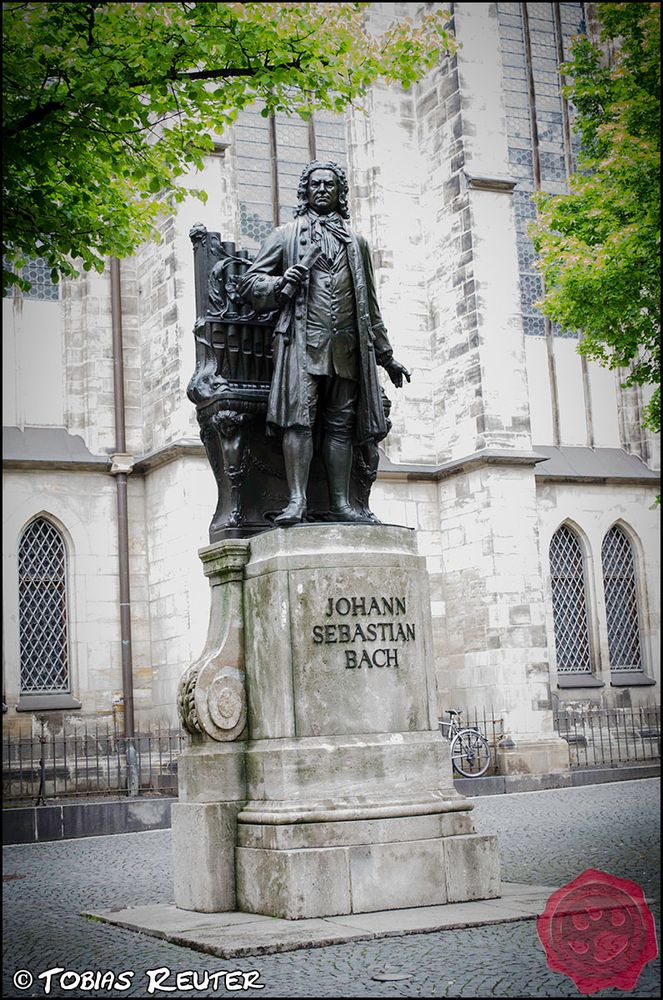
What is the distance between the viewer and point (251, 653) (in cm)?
773

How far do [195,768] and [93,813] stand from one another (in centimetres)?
754

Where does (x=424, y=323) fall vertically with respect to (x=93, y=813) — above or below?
above

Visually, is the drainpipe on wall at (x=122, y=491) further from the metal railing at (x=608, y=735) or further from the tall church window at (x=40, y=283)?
the metal railing at (x=608, y=735)

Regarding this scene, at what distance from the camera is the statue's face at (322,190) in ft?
26.9

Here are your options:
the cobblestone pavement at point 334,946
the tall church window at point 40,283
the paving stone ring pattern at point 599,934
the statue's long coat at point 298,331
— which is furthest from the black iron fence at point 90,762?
the paving stone ring pattern at point 599,934

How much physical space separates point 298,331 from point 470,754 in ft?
41.0

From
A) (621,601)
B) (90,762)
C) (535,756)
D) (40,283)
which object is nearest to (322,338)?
(90,762)

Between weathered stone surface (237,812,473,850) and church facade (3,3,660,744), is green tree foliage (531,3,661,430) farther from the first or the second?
weathered stone surface (237,812,473,850)

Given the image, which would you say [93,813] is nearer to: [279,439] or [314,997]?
[279,439]

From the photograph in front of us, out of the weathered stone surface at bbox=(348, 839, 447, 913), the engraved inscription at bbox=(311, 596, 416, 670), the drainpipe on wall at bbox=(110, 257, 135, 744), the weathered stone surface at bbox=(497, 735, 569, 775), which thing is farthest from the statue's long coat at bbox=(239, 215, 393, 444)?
the drainpipe on wall at bbox=(110, 257, 135, 744)

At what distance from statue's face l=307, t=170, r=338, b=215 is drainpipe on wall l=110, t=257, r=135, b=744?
1284 cm

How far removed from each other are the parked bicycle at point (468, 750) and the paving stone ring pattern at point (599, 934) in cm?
1168

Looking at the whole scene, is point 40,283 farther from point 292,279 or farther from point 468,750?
→ point 292,279

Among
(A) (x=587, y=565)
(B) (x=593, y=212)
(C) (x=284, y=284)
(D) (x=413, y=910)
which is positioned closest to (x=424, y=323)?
(A) (x=587, y=565)
